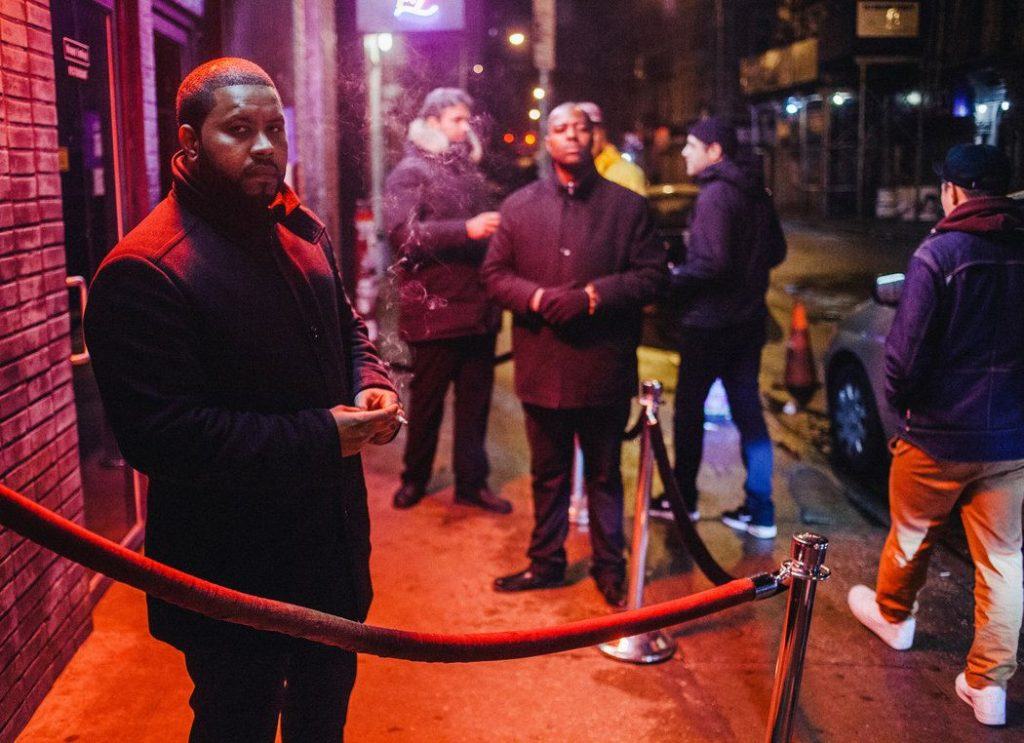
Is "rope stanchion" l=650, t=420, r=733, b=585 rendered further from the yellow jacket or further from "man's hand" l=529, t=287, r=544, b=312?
the yellow jacket

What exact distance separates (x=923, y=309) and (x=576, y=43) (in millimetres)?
45421

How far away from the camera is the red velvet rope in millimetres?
1881

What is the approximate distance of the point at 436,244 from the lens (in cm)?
527

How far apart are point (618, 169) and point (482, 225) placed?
6.37 feet

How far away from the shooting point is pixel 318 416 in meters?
2.19

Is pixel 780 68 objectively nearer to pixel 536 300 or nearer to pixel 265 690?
pixel 536 300

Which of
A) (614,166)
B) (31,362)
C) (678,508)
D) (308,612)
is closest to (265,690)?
(308,612)

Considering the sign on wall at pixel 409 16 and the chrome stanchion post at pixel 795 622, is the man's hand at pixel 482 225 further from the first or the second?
the chrome stanchion post at pixel 795 622

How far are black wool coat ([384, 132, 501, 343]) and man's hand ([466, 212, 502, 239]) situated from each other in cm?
10

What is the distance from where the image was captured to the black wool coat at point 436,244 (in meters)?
5.24

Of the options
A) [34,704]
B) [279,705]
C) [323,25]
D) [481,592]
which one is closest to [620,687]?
[481,592]

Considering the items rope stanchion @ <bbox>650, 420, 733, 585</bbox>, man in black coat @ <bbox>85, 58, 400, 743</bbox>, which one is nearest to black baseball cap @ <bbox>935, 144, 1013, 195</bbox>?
rope stanchion @ <bbox>650, 420, 733, 585</bbox>

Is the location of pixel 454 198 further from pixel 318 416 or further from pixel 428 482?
pixel 318 416

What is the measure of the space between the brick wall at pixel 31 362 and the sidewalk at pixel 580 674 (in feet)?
0.95
